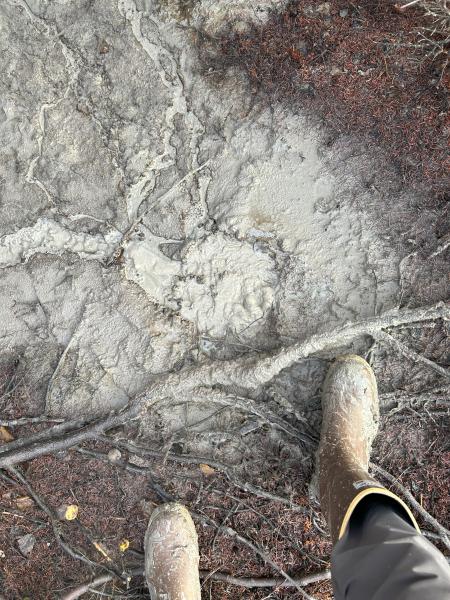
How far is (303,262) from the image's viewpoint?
266cm

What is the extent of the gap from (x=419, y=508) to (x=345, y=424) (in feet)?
1.86

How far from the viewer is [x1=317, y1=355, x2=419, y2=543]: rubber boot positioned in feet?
7.80

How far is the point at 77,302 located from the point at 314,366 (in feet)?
4.31

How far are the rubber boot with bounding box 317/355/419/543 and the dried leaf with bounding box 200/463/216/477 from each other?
1.85 feet

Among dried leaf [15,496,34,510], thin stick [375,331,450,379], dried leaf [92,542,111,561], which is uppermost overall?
thin stick [375,331,450,379]

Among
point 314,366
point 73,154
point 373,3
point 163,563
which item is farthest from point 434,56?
point 163,563

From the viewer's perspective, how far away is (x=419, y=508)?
8.41 ft

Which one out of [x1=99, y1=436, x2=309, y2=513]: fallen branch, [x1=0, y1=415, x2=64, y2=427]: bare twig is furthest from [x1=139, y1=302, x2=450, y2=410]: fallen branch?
[x1=0, y1=415, x2=64, y2=427]: bare twig

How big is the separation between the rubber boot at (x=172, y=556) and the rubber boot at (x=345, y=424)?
731mm

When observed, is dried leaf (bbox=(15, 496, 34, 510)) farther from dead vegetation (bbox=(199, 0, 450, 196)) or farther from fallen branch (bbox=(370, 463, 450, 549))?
dead vegetation (bbox=(199, 0, 450, 196))

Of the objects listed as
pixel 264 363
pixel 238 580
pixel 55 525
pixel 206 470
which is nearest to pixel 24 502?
pixel 55 525

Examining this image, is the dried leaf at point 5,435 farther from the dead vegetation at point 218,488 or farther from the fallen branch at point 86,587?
the fallen branch at point 86,587

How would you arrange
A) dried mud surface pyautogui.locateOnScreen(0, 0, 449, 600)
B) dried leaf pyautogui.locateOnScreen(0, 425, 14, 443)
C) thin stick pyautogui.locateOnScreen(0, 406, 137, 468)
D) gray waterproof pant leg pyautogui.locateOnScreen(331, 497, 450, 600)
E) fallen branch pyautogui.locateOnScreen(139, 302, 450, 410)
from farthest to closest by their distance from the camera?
dried leaf pyautogui.locateOnScreen(0, 425, 14, 443) < thin stick pyautogui.locateOnScreen(0, 406, 137, 468) < dried mud surface pyautogui.locateOnScreen(0, 0, 449, 600) < fallen branch pyautogui.locateOnScreen(139, 302, 450, 410) < gray waterproof pant leg pyautogui.locateOnScreen(331, 497, 450, 600)

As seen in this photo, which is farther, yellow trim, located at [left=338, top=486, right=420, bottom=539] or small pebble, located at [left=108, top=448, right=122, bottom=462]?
small pebble, located at [left=108, top=448, right=122, bottom=462]
